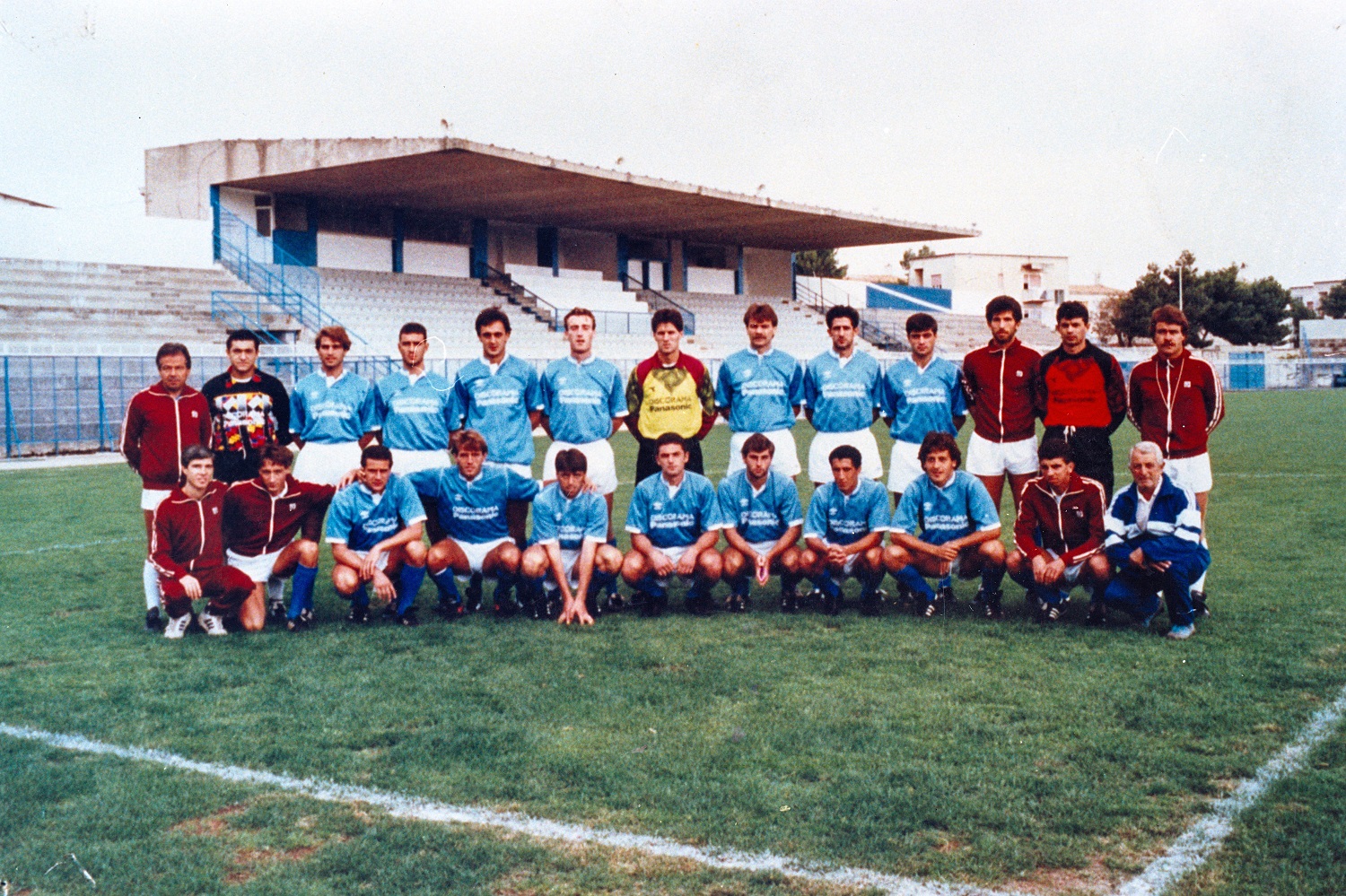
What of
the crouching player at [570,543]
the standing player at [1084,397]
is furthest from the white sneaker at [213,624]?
the standing player at [1084,397]

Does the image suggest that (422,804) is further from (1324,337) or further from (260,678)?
(1324,337)

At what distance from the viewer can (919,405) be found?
665 centimetres

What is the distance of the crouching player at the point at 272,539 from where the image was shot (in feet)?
19.6

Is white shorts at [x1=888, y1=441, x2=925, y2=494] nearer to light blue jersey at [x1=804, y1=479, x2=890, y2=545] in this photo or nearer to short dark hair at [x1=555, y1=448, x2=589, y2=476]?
light blue jersey at [x1=804, y1=479, x2=890, y2=545]

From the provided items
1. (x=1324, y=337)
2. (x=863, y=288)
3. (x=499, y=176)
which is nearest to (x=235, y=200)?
(x=499, y=176)

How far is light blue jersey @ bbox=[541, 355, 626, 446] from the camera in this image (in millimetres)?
6613

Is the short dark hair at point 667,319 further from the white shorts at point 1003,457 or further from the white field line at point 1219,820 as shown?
the white field line at point 1219,820

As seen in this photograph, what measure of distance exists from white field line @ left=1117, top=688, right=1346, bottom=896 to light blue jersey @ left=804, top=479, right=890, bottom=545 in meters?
2.39

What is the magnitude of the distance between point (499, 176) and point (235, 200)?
21.4 feet

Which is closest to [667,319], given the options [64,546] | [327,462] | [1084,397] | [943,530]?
[943,530]

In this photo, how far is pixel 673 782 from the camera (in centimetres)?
362

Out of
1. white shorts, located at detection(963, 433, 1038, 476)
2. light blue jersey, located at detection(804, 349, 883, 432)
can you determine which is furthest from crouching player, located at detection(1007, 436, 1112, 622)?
light blue jersey, located at detection(804, 349, 883, 432)

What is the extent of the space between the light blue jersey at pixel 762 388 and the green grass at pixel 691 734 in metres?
1.11

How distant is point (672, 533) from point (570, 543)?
56 cm
